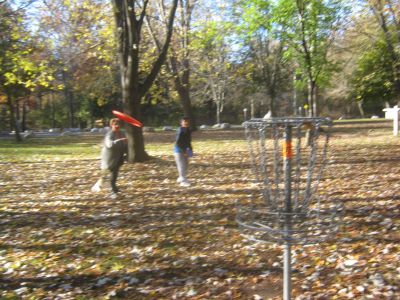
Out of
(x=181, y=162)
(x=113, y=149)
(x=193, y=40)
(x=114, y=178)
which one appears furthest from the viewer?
(x=193, y=40)

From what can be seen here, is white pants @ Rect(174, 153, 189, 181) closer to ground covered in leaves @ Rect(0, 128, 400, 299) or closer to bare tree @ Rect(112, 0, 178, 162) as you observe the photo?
ground covered in leaves @ Rect(0, 128, 400, 299)

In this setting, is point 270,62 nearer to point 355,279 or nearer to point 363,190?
point 363,190

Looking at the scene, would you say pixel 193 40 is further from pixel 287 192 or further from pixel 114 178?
pixel 287 192

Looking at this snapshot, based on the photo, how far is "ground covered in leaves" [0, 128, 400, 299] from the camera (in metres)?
5.45

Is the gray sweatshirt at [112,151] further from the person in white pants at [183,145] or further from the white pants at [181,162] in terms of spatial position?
the white pants at [181,162]

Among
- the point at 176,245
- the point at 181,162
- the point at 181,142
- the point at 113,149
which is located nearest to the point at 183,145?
the point at 181,142

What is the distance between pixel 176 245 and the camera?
6984 millimetres

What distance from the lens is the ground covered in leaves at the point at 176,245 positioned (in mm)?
5453

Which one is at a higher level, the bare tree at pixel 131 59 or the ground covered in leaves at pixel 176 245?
the bare tree at pixel 131 59

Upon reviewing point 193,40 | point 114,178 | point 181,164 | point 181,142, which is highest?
point 193,40

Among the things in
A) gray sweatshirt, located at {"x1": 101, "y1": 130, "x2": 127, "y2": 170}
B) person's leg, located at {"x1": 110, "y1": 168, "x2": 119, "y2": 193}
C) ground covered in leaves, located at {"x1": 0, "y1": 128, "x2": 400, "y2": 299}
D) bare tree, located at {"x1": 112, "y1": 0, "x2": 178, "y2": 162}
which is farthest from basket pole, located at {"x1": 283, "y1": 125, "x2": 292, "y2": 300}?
bare tree, located at {"x1": 112, "y1": 0, "x2": 178, "y2": 162}

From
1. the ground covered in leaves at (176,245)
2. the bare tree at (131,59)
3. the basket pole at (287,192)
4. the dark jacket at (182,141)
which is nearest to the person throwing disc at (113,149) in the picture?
the ground covered in leaves at (176,245)

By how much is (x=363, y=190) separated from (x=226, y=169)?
5.13m

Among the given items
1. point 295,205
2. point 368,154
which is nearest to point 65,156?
point 368,154
